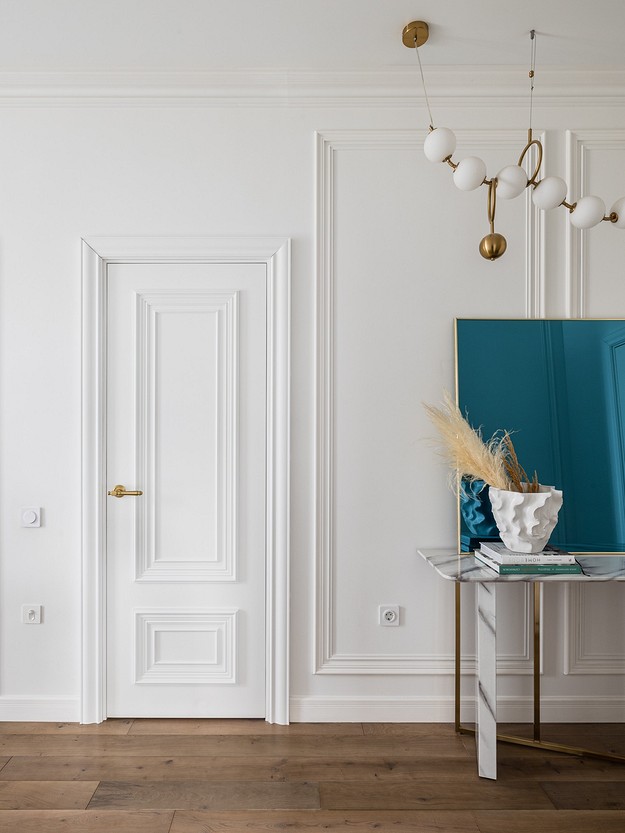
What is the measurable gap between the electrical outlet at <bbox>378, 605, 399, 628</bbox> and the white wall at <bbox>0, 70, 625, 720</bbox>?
3 cm

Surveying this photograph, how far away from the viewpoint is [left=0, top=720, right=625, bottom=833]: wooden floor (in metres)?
1.99

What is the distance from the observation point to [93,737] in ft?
8.26

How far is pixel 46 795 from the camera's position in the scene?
2.13 m

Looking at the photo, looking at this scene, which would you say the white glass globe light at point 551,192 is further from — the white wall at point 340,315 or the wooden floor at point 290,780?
the wooden floor at point 290,780

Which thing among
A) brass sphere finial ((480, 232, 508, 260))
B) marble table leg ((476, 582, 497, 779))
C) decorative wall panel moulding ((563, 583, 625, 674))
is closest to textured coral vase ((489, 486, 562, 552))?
marble table leg ((476, 582, 497, 779))

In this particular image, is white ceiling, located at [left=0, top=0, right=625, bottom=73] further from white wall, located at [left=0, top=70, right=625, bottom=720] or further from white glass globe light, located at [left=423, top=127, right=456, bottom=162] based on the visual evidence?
white glass globe light, located at [left=423, top=127, right=456, bottom=162]

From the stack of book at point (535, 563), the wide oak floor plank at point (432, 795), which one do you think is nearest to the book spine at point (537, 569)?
the stack of book at point (535, 563)

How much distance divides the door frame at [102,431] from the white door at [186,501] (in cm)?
5

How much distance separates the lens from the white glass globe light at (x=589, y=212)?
2.22 meters

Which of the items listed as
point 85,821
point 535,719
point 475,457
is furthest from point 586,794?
point 85,821

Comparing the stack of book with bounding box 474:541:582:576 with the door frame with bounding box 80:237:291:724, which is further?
the door frame with bounding box 80:237:291:724

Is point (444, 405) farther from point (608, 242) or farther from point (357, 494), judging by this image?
point (608, 242)

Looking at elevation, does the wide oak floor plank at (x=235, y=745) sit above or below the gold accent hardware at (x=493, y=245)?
below

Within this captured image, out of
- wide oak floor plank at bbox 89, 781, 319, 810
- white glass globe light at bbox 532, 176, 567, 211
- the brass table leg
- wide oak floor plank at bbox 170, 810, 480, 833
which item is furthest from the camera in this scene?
the brass table leg
